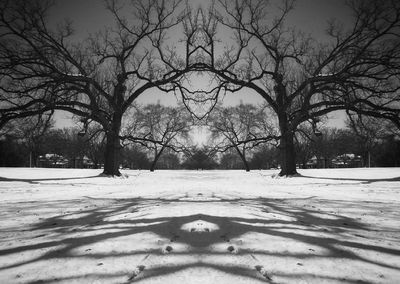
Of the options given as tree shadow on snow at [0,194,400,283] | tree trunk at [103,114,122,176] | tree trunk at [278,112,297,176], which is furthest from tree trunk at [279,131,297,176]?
tree shadow on snow at [0,194,400,283]

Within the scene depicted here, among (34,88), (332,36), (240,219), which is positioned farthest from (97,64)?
(240,219)

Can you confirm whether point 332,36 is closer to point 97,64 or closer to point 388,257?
point 97,64

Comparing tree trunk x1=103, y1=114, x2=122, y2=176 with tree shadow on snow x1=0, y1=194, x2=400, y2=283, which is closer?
tree shadow on snow x1=0, y1=194, x2=400, y2=283

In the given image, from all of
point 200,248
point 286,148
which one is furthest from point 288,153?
point 200,248

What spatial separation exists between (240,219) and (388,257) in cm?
222

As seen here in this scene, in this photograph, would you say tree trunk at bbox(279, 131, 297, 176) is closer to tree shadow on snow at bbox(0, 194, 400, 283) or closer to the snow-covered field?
the snow-covered field

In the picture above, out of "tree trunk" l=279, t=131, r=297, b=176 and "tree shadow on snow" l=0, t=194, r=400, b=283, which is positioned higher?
"tree trunk" l=279, t=131, r=297, b=176

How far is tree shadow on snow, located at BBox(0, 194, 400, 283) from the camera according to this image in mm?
2766

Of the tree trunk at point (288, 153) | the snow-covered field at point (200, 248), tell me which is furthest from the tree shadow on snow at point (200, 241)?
the tree trunk at point (288, 153)

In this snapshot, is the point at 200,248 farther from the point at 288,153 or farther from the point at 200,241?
the point at 288,153

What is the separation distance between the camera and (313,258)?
3043mm

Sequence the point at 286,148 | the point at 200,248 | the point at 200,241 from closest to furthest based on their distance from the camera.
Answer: the point at 200,248
the point at 200,241
the point at 286,148

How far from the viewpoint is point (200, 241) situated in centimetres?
367

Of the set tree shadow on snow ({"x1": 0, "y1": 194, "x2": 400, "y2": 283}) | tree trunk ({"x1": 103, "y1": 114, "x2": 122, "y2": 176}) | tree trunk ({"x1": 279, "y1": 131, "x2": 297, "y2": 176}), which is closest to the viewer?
tree shadow on snow ({"x1": 0, "y1": 194, "x2": 400, "y2": 283})
